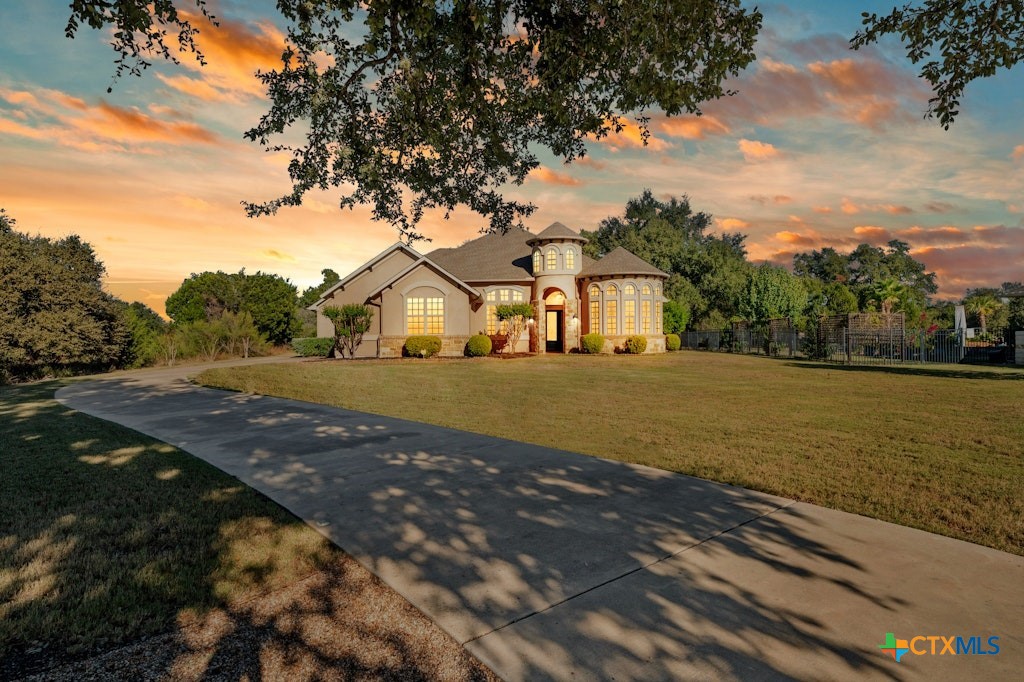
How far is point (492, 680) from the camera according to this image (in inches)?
116

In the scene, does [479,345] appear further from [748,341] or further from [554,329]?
[748,341]

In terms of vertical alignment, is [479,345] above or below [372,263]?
below

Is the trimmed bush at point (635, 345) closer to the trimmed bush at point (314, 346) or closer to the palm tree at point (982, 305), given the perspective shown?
the trimmed bush at point (314, 346)

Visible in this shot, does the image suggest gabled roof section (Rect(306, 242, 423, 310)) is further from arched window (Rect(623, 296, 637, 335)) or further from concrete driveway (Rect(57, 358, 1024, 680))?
concrete driveway (Rect(57, 358, 1024, 680))

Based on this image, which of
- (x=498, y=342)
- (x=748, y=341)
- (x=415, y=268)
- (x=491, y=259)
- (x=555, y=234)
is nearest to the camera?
(x=415, y=268)

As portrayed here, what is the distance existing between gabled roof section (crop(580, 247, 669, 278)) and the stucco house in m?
0.07

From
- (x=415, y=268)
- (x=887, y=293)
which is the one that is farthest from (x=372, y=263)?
(x=887, y=293)

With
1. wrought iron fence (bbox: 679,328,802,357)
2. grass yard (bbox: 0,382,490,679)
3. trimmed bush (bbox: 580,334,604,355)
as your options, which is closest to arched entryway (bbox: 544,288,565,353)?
trimmed bush (bbox: 580,334,604,355)

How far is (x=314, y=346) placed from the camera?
3450 centimetres

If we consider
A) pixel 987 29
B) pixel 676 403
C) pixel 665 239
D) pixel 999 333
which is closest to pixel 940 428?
pixel 676 403

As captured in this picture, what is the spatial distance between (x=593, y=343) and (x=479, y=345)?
7892mm

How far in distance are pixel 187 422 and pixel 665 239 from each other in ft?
175

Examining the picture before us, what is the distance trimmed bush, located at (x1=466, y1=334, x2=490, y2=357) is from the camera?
29.7 meters

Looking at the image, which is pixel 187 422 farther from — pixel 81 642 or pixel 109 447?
pixel 81 642
